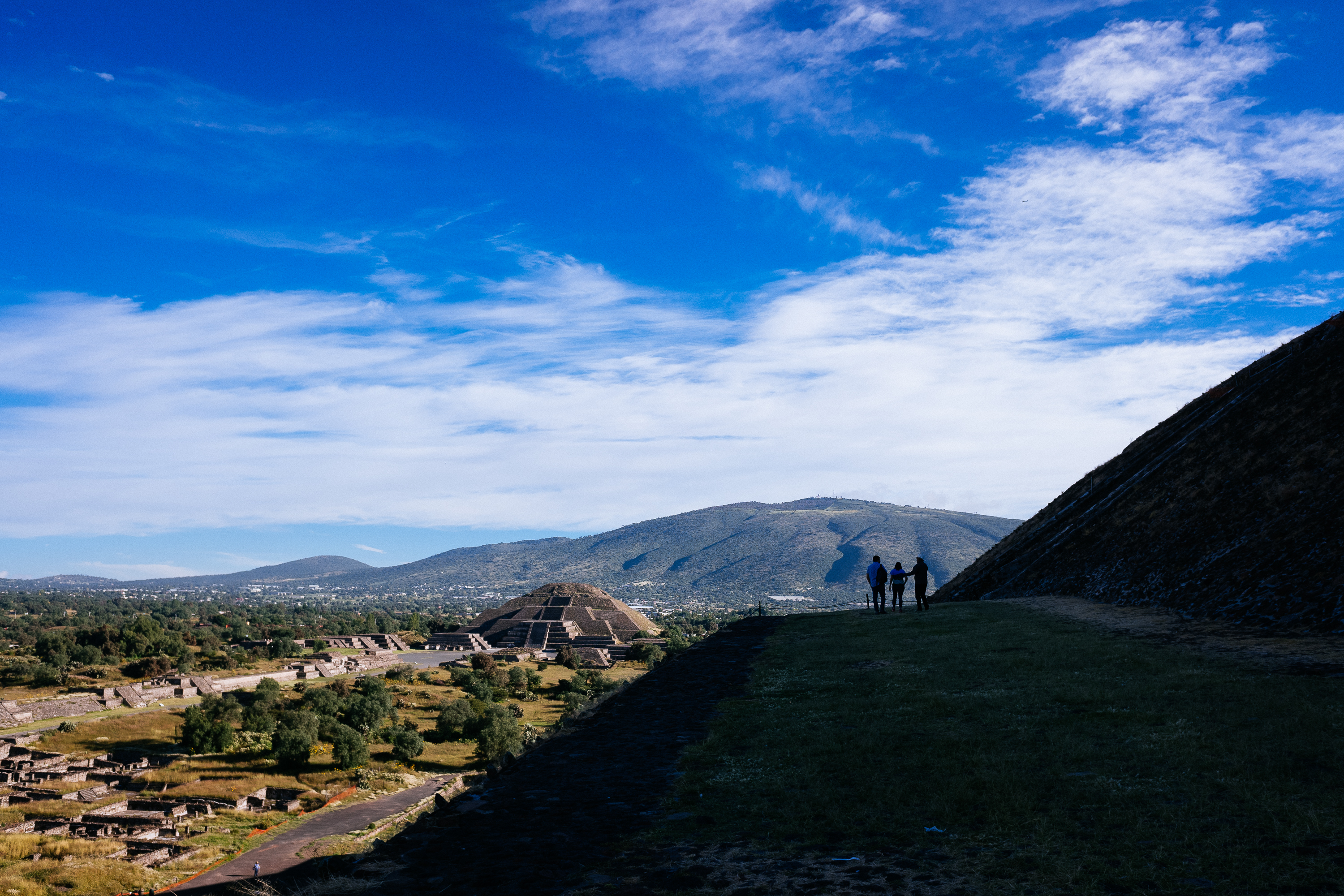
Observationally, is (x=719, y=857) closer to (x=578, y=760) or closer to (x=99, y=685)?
(x=578, y=760)

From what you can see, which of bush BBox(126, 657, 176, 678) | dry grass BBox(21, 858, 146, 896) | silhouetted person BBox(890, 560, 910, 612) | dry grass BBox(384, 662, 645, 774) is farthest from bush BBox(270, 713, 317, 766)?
bush BBox(126, 657, 176, 678)

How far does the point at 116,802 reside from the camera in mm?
34875

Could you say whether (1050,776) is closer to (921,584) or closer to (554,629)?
(921,584)

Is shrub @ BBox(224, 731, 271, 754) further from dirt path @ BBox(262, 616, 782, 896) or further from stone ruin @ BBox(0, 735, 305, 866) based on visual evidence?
dirt path @ BBox(262, 616, 782, 896)

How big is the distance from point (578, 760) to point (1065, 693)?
6265 mm

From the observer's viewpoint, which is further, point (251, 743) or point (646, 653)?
point (646, 653)

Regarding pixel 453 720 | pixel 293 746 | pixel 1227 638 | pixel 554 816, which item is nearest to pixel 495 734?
pixel 453 720

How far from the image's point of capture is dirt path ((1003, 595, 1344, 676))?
1052 cm

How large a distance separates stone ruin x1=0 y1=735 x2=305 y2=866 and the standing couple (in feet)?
91.7

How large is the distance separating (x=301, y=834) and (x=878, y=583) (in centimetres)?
2739

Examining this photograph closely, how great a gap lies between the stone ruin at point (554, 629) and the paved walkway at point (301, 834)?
51.9 metres

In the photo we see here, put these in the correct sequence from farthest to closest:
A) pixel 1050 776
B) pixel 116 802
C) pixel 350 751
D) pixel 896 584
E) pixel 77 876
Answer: pixel 350 751
pixel 116 802
pixel 77 876
pixel 896 584
pixel 1050 776

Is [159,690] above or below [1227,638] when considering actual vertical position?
below

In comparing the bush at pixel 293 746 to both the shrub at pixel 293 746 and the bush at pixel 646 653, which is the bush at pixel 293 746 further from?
the bush at pixel 646 653
